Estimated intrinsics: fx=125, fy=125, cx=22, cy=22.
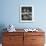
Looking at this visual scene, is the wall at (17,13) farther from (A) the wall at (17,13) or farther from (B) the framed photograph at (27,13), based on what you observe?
(B) the framed photograph at (27,13)

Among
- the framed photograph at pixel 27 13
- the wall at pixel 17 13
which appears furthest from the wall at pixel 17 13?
the framed photograph at pixel 27 13

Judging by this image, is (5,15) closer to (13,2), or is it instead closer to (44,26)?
(13,2)

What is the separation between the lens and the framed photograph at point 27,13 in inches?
161

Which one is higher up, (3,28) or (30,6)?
(30,6)

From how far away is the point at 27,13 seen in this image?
4105 mm

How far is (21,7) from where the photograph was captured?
409 centimetres

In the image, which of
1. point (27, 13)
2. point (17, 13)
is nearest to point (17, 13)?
point (17, 13)

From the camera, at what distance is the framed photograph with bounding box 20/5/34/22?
4.09 m

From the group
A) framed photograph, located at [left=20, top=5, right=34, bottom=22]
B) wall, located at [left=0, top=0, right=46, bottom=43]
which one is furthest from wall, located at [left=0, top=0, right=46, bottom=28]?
framed photograph, located at [left=20, top=5, right=34, bottom=22]

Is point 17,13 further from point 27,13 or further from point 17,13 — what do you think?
point 27,13

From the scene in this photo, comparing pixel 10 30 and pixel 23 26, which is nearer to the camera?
pixel 10 30

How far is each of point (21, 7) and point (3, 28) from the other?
0.91 metres

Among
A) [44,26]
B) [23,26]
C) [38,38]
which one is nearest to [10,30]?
[23,26]

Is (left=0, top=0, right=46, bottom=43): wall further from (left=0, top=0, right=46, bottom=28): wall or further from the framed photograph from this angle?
the framed photograph
